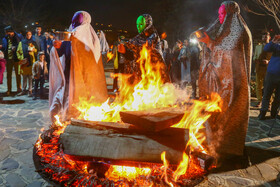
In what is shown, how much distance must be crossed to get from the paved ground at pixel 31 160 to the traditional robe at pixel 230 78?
450 mm

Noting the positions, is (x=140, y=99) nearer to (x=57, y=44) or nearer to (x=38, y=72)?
(x=57, y=44)

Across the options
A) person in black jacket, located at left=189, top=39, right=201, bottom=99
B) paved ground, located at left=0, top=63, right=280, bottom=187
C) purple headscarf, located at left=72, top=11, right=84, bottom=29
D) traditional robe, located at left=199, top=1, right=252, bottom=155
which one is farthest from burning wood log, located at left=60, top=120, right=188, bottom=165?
person in black jacket, located at left=189, top=39, right=201, bottom=99

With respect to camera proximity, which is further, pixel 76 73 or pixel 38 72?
pixel 38 72

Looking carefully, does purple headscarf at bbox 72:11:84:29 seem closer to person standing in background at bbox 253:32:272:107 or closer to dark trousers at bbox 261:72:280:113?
dark trousers at bbox 261:72:280:113

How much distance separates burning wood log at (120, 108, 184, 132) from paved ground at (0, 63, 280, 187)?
196cm

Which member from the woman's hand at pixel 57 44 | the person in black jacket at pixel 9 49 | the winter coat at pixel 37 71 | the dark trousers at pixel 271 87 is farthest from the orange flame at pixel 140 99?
the person in black jacket at pixel 9 49

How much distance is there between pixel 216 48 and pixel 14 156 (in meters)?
5.03

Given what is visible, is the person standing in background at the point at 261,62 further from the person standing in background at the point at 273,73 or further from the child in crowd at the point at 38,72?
the child in crowd at the point at 38,72

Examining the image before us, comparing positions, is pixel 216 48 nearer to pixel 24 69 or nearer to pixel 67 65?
pixel 67 65

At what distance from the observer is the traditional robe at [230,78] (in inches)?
151

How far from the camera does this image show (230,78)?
390cm

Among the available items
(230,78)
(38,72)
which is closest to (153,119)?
(230,78)

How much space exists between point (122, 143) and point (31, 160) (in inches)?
120

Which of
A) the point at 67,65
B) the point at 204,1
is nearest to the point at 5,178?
the point at 67,65
